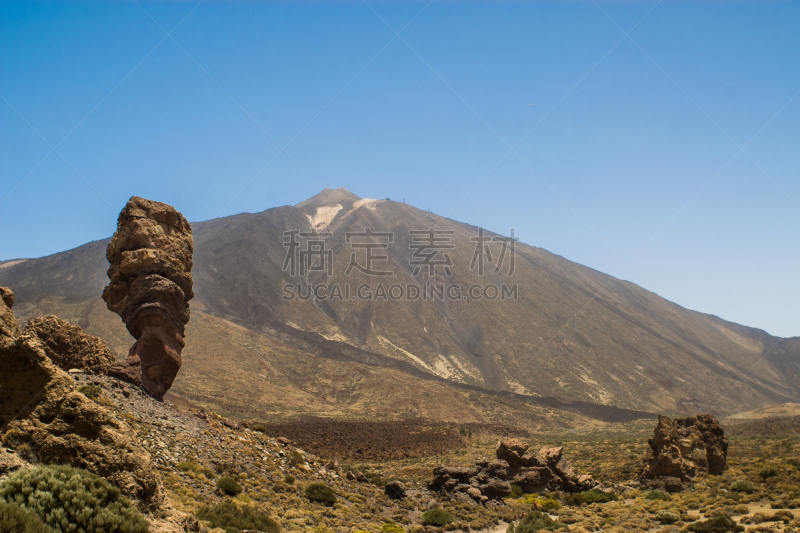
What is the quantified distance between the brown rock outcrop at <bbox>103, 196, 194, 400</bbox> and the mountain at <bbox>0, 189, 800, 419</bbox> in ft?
131

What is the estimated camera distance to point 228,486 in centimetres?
1728

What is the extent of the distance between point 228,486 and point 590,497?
17.0 meters

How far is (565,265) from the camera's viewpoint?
185375mm

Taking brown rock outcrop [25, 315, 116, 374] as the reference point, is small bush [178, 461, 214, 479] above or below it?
below

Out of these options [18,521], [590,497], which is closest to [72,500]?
[18,521]

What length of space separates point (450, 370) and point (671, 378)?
53212 millimetres

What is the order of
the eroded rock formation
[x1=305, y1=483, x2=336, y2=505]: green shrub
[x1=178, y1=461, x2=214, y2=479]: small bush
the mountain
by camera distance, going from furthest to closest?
the mountain < the eroded rock formation < [x1=305, y1=483, x2=336, y2=505]: green shrub < [x1=178, y1=461, x2=214, y2=479]: small bush

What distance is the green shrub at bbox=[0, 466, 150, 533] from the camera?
6801 mm

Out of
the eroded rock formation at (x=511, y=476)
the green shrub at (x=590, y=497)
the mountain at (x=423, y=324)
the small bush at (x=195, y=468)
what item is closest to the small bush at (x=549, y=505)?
the green shrub at (x=590, y=497)

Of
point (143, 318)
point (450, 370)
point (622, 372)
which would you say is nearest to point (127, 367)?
point (143, 318)

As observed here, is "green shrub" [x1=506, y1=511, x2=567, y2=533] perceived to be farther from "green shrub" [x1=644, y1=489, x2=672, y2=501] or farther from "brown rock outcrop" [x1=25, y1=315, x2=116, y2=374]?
"brown rock outcrop" [x1=25, y1=315, x2=116, y2=374]

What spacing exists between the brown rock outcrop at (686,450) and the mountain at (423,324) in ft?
144

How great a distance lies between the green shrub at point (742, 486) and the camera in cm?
2247

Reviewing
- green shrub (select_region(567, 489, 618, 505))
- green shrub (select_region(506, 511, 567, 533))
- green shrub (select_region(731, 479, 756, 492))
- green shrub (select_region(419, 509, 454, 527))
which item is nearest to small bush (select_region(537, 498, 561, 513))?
green shrub (select_region(567, 489, 618, 505))
